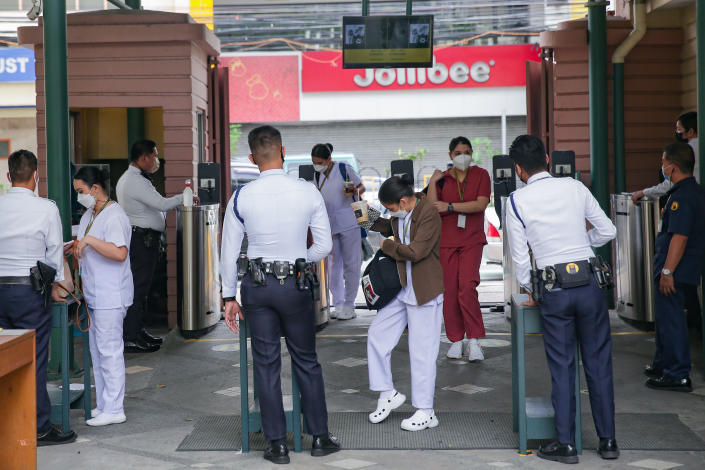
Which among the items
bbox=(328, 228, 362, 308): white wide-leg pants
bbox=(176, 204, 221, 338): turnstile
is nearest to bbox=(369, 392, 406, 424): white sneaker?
bbox=(176, 204, 221, 338): turnstile

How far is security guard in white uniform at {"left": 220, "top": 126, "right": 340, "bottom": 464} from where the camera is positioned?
4.36m

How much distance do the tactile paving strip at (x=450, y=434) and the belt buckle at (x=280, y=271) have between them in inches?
38.9

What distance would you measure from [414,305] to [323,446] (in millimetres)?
939

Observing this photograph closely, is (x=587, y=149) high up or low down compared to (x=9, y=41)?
down

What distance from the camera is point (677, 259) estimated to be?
5.59m

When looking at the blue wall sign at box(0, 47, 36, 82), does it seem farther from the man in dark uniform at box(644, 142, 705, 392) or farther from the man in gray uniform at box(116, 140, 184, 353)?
the man in dark uniform at box(644, 142, 705, 392)

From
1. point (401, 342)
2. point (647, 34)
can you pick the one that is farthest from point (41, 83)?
point (647, 34)

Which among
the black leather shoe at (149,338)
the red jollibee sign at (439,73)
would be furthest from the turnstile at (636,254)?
the red jollibee sign at (439,73)

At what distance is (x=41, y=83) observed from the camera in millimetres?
8000

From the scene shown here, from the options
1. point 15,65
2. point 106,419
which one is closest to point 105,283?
point 106,419

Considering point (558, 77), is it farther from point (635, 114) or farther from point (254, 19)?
point (254, 19)

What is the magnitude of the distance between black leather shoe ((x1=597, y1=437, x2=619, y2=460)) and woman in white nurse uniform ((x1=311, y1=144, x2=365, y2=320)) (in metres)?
4.50

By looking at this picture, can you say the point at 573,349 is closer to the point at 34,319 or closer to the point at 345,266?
the point at 34,319

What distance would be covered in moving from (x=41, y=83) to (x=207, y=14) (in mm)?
8832
